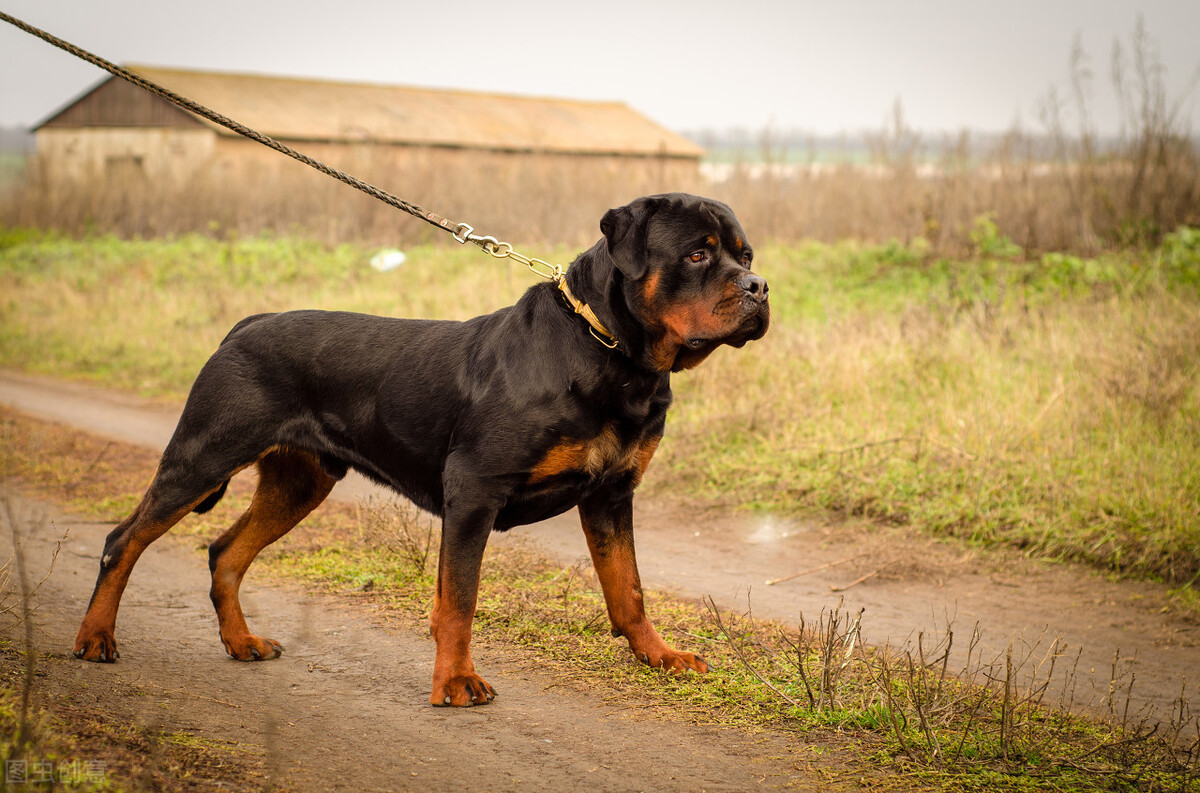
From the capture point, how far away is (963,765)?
306 cm

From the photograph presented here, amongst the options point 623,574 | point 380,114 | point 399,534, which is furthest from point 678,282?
point 380,114

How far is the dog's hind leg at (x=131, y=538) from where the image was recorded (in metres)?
3.77

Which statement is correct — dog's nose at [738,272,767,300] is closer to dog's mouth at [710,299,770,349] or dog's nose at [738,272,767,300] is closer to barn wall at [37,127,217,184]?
dog's mouth at [710,299,770,349]

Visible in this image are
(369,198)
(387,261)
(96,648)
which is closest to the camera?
(96,648)

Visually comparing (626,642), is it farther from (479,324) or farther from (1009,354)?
(1009,354)

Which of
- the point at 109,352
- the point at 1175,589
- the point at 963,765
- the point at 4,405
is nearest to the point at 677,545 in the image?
the point at 1175,589

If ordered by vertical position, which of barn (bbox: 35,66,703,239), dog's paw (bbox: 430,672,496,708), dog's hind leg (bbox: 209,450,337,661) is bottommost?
dog's paw (bbox: 430,672,496,708)

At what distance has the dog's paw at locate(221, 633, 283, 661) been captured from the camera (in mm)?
3949

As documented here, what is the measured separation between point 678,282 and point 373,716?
1876 mm

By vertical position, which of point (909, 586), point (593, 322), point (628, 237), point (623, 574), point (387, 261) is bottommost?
point (909, 586)

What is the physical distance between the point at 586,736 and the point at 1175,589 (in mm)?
3753

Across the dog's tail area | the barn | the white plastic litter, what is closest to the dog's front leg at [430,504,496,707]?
the dog's tail area

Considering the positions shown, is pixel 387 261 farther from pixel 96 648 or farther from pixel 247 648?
pixel 96 648

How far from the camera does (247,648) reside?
156 inches
